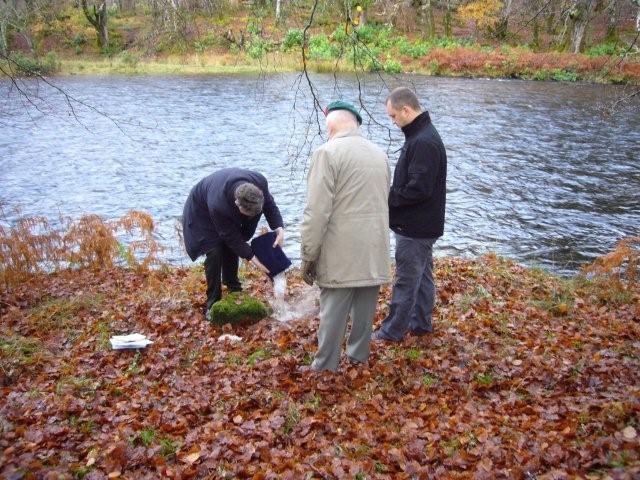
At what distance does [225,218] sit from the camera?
607 centimetres

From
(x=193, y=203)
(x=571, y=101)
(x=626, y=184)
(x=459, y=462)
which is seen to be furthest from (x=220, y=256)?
(x=571, y=101)

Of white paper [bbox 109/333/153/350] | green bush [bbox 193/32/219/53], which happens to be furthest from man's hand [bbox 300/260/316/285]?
green bush [bbox 193/32/219/53]

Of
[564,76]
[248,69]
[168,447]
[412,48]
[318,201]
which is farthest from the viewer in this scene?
[412,48]

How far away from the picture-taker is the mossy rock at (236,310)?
6672 millimetres

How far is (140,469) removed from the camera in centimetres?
393

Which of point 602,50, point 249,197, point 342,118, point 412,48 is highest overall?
point 602,50

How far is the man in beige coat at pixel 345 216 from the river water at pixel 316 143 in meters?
1.78

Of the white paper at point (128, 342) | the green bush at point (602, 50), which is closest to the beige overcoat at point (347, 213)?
the white paper at point (128, 342)

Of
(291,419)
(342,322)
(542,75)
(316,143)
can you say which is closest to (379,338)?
(342,322)

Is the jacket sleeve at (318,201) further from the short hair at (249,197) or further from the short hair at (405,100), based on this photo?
the short hair at (249,197)

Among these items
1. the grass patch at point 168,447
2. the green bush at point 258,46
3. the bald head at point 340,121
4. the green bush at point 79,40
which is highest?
the green bush at point 79,40

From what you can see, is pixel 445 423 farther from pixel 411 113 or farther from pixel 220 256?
pixel 220 256

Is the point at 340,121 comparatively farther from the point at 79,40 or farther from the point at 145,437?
the point at 79,40

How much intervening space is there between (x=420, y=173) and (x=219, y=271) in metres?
2.87
